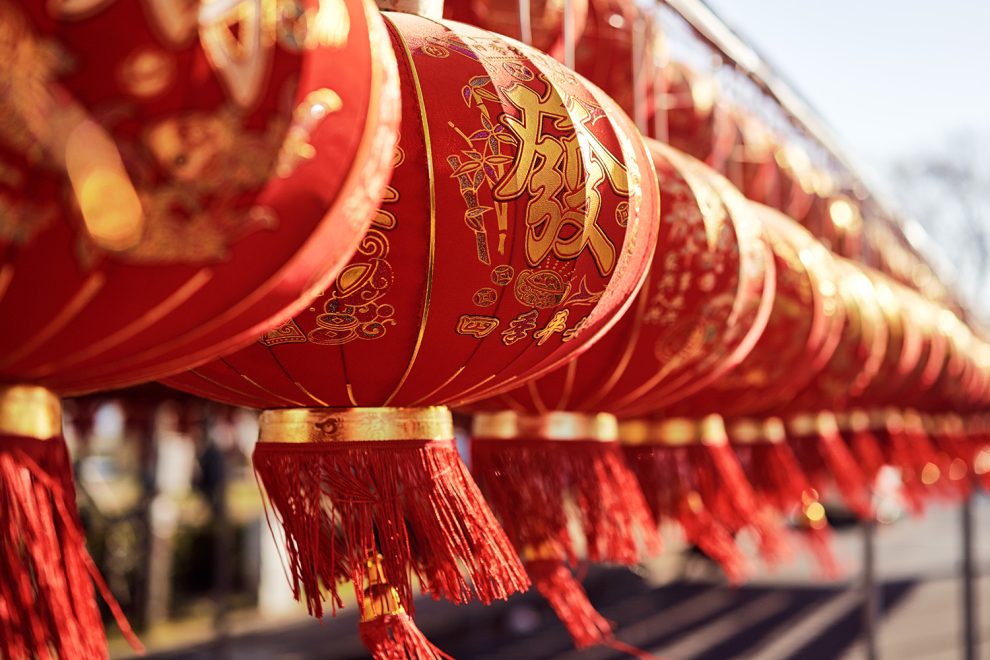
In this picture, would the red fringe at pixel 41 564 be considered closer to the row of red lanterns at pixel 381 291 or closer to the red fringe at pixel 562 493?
the row of red lanterns at pixel 381 291

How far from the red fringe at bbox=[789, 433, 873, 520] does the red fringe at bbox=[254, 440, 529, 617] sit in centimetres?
118

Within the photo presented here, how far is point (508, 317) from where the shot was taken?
63 centimetres

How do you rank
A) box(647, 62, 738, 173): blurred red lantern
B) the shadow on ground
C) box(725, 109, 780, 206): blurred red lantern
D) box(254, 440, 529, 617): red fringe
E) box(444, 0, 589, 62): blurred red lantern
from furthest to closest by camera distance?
the shadow on ground < box(725, 109, 780, 206): blurred red lantern < box(647, 62, 738, 173): blurred red lantern < box(444, 0, 589, 62): blurred red lantern < box(254, 440, 529, 617): red fringe

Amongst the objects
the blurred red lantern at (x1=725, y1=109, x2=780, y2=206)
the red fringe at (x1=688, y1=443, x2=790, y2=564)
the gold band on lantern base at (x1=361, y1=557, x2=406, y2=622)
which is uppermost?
the blurred red lantern at (x1=725, y1=109, x2=780, y2=206)

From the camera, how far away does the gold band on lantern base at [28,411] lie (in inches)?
17.9

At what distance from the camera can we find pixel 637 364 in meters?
0.91

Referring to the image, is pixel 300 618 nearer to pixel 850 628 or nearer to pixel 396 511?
pixel 850 628

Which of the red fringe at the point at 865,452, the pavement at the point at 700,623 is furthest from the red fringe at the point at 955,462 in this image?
the pavement at the point at 700,623

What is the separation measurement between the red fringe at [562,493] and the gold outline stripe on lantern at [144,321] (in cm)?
53

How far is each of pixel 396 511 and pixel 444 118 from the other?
0.27 meters

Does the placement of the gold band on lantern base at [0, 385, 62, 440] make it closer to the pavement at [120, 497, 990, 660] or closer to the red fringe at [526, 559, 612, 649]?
the red fringe at [526, 559, 612, 649]

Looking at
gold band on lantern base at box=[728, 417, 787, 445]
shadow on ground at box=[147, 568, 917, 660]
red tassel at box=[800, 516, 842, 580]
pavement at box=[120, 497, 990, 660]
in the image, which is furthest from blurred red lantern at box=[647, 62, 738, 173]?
shadow on ground at box=[147, 568, 917, 660]

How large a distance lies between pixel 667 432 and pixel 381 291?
2.26 feet

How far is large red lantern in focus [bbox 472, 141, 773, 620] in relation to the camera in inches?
34.8
